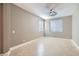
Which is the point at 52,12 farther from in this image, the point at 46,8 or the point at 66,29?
the point at 66,29

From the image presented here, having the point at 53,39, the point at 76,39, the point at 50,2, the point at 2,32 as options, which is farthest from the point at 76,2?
the point at 2,32

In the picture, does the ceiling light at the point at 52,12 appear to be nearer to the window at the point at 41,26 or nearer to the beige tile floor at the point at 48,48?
the window at the point at 41,26

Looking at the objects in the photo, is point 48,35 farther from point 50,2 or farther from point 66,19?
point 50,2

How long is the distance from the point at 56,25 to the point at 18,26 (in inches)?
40.4

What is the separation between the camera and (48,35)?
2.64 metres

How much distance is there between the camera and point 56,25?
261 centimetres

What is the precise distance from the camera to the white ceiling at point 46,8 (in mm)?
2328

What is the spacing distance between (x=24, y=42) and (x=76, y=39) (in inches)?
52.2


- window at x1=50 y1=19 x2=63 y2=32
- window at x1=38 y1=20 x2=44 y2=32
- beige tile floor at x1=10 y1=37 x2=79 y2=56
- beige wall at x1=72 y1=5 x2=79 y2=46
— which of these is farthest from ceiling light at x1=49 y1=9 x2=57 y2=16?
beige tile floor at x1=10 y1=37 x2=79 y2=56

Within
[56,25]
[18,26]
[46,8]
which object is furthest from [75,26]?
[18,26]

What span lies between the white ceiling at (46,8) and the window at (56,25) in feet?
0.52

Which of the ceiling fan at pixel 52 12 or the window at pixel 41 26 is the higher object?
Result: the ceiling fan at pixel 52 12

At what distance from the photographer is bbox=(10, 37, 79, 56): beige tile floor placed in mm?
2288

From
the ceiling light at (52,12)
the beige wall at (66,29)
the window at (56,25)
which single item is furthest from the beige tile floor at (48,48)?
the ceiling light at (52,12)
